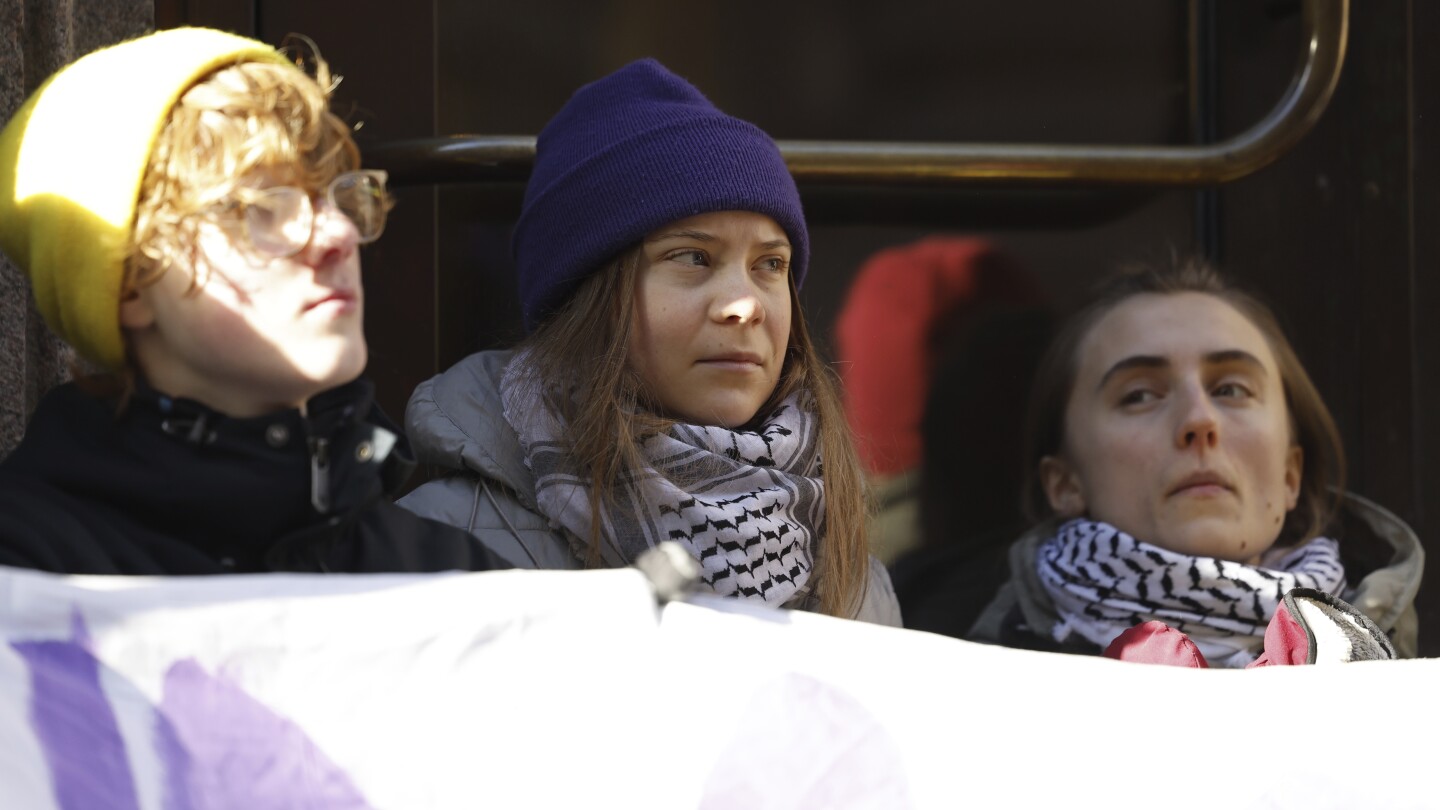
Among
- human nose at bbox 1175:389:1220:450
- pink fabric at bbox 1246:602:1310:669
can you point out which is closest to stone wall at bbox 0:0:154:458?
pink fabric at bbox 1246:602:1310:669

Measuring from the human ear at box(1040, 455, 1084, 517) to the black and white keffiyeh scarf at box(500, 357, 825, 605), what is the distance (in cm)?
53

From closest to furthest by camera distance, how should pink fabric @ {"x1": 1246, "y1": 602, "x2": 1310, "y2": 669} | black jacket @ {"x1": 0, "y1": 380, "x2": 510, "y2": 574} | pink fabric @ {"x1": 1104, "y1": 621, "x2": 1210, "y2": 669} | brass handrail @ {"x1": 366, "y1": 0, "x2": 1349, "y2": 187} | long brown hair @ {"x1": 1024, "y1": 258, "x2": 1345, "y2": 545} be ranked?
black jacket @ {"x1": 0, "y1": 380, "x2": 510, "y2": 574}
pink fabric @ {"x1": 1246, "y1": 602, "x2": 1310, "y2": 669}
pink fabric @ {"x1": 1104, "y1": 621, "x2": 1210, "y2": 669}
brass handrail @ {"x1": 366, "y1": 0, "x2": 1349, "y2": 187}
long brown hair @ {"x1": 1024, "y1": 258, "x2": 1345, "y2": 545}

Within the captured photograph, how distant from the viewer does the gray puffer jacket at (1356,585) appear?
6.03ft

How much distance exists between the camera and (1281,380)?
1958 mm

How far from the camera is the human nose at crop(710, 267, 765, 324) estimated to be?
5.09ft

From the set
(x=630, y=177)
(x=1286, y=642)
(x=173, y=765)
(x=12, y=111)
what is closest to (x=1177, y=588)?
(x=1286, y=642)

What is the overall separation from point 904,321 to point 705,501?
28.5 inches

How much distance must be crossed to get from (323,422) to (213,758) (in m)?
0.29

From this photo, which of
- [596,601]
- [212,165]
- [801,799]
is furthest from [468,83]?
[801,799]

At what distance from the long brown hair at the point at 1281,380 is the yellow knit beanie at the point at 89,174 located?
1256mm

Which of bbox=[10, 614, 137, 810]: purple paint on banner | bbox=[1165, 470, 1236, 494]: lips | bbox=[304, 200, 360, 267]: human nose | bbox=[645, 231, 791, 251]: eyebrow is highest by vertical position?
bbox=[304, 200, 360, 267]: human nose

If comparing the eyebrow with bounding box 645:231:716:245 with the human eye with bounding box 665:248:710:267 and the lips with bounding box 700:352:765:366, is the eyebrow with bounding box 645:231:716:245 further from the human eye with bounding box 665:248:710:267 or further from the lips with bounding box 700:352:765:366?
the lips with bounding box 700:352:765:366

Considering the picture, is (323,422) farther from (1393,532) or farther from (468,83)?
(1393,532)

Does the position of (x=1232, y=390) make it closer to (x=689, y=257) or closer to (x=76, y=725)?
(x=689, y=257)
